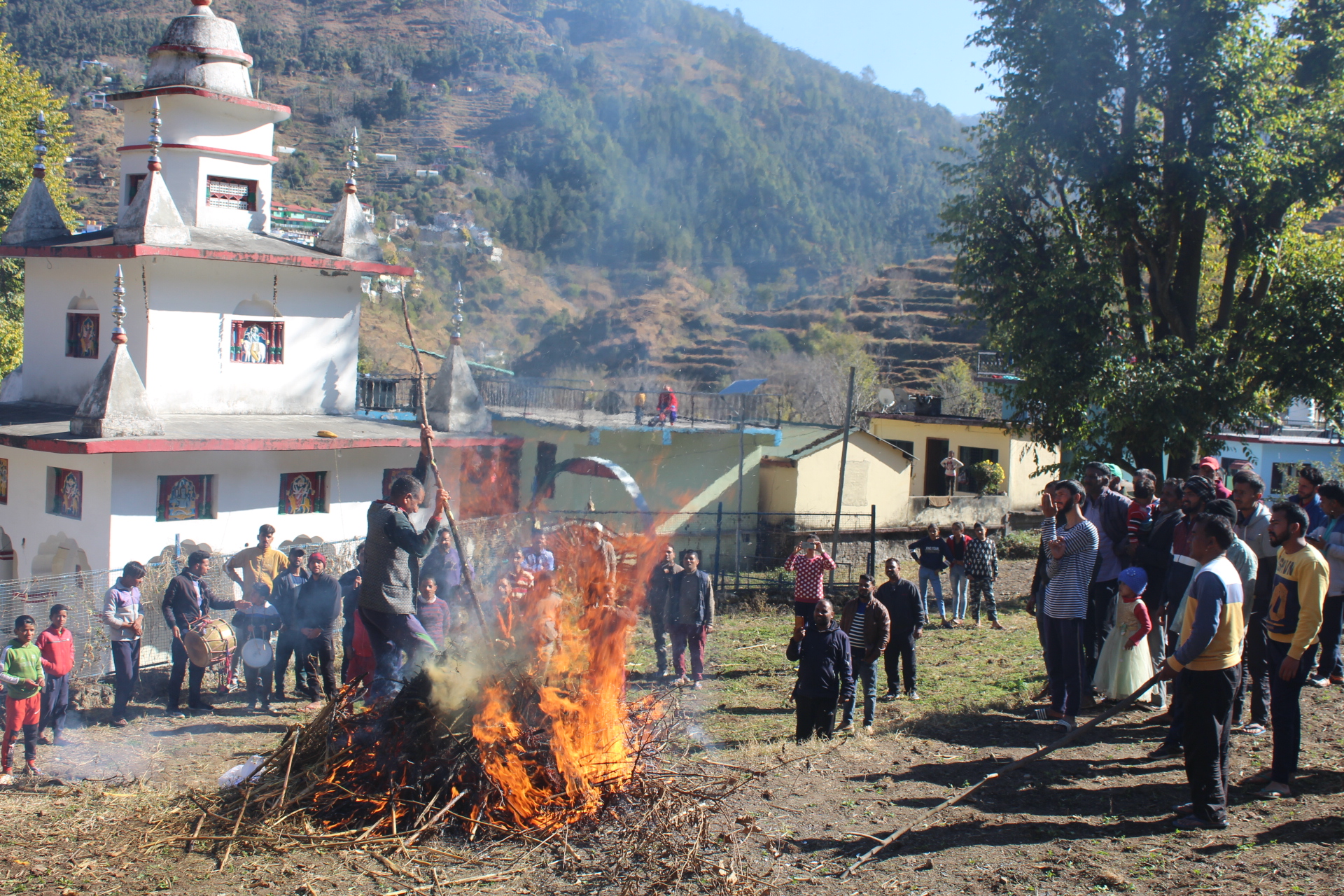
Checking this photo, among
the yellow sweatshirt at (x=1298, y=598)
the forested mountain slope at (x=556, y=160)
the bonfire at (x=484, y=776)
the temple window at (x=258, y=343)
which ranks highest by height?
the forested mountain slope at (x=556, y=160)

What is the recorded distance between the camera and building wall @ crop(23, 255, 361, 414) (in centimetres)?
1645

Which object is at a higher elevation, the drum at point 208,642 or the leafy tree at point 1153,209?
the leafy tree at point 1153,209

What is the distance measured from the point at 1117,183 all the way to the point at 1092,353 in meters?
3.23

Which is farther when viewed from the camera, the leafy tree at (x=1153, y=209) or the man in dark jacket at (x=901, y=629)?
the leafy tree at (x=1153, y=209)

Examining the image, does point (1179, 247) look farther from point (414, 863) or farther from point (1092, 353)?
point (414, 863)

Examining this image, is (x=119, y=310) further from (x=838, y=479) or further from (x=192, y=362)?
(x=838, y=479)

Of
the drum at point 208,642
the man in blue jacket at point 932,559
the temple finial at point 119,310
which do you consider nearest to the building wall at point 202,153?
the temple finial at point 119,310

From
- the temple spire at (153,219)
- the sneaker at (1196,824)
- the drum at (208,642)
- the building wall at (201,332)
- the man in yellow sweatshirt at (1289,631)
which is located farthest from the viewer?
the building wall at (201,332)

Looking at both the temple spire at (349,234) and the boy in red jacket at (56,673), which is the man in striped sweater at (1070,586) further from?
the temple spire at (349,234)

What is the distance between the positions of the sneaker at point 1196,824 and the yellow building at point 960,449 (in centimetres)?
2465

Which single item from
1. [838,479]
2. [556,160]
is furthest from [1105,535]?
[556,160]

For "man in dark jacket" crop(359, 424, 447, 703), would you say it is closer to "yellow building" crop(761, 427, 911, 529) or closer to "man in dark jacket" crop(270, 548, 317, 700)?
"man in dark jacket" crop(270, 548, 317, 700)

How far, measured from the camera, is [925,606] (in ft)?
54.1

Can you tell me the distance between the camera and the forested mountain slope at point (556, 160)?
72.8 m
